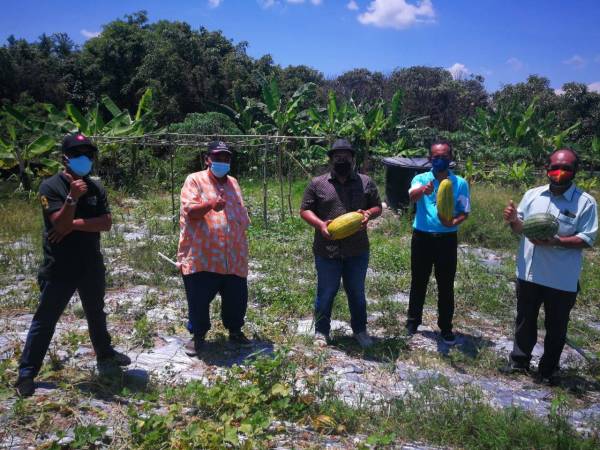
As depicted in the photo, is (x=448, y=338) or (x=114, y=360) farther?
(x=448, y=338)

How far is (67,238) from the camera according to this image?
3.92m

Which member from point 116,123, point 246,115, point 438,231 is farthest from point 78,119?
point 438,231

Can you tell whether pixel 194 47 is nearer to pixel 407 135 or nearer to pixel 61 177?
pixel 407 135

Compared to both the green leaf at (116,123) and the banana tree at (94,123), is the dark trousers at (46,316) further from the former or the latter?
the green leaf at (116,123)

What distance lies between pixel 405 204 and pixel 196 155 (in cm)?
787

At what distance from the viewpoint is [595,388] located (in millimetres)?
4535

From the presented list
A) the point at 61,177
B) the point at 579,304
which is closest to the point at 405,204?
the point at 579,304

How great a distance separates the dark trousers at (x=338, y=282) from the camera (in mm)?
4980

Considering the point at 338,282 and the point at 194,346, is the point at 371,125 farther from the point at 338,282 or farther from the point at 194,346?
the point at 194,346

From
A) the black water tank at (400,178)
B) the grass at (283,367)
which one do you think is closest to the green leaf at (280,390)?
the grass at (283,367)

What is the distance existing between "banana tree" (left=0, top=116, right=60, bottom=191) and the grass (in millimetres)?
3869

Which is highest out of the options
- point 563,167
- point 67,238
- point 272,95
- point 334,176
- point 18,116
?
point 272,95

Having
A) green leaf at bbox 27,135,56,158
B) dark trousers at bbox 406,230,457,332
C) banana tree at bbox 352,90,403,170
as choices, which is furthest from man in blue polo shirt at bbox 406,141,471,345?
banana tree at bbox 352,90,403,170

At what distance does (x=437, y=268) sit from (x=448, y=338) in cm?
76
